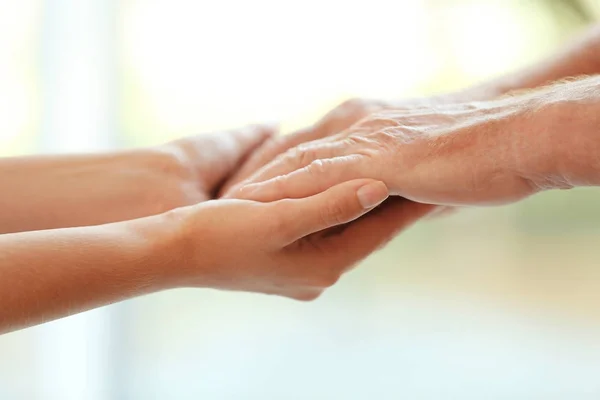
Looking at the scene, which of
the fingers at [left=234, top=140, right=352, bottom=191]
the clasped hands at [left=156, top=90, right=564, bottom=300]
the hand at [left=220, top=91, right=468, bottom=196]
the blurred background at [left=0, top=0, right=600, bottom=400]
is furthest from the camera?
the blurred background at [left=0, top=0, right=600, bottom=400]

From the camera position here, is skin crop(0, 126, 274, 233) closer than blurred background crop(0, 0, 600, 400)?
Yes

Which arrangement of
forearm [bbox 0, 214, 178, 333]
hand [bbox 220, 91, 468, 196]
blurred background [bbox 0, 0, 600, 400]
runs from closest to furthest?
forearm [bbox 0, 214, 178, 333] → hand [bbox 220, 91, 468, 196] → blurred background [bbox 0, 0, 600, 400]

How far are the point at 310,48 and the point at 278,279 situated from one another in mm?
974

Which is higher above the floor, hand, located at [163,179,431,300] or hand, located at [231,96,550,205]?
hand, located at [231,96,550,205]

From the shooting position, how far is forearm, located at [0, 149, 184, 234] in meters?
1.02

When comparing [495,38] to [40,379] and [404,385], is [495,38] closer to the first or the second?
[404,385]

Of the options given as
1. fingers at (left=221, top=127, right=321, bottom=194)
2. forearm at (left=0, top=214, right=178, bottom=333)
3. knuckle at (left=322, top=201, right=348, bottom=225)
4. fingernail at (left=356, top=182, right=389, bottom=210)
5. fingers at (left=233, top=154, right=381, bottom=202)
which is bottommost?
forearm at (left=0, top=214, right=178, bottom=333)

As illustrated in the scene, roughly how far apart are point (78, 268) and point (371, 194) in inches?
13.0

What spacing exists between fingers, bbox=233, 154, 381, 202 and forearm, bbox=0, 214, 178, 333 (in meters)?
0.13

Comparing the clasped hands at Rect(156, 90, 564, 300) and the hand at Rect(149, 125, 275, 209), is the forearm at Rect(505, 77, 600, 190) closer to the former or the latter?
the clasped hands at Rect(156, 90, 564, 300)

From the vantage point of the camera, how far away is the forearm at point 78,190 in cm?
102

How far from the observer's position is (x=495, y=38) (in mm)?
1656

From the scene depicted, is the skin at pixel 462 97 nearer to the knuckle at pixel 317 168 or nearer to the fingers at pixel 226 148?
the fingers at pixel 226 148

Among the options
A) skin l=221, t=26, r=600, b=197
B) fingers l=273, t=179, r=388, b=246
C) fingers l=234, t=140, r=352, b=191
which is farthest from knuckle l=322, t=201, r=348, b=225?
skin l=221, t=26, r=600, b=197
